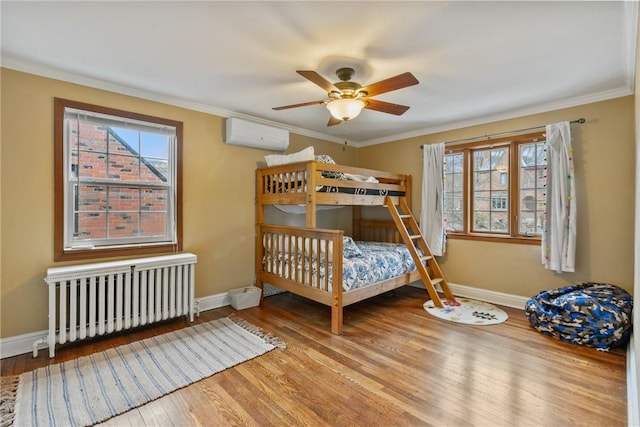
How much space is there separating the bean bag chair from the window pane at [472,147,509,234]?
1.08 meters

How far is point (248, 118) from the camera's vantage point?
3793 millimetres

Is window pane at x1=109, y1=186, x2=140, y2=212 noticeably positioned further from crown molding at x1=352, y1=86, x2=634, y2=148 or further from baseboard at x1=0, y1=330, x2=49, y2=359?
crown molding at x1=352, y1=86, x2=634, y2=148

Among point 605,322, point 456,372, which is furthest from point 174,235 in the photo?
point 605,322

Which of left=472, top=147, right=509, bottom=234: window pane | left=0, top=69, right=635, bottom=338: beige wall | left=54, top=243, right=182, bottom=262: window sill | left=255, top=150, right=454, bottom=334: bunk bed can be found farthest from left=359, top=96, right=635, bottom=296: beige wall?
left=54, top=243, right=182, bottom=262: window sill

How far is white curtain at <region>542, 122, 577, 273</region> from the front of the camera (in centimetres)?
308

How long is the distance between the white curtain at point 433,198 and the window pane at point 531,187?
0.89 m

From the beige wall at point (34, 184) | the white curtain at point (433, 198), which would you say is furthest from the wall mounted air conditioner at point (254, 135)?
the white curtain at point (433, 198)

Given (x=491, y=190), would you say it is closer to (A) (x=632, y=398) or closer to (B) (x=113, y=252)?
(A) (x=632, y=398)

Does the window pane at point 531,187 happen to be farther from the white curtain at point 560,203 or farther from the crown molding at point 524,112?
the crown molding at point 524,112

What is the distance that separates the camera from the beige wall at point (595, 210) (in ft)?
Answer: 9.41

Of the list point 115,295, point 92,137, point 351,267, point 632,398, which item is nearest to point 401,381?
point 351,267

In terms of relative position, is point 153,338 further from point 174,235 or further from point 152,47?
point 152,47

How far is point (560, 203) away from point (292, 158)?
9.44 feet

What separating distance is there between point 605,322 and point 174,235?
406 centimetres
